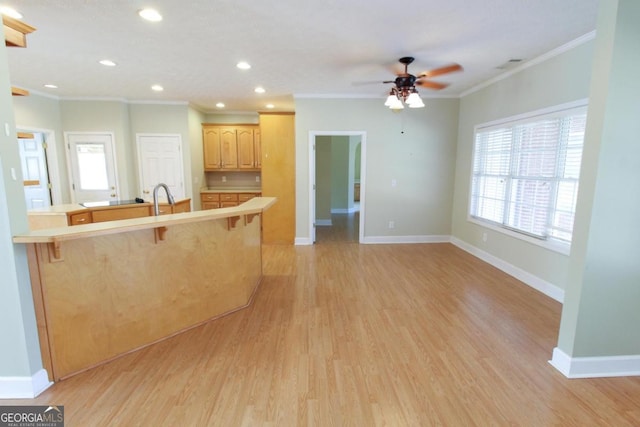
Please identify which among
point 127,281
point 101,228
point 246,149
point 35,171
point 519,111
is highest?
point 519,111

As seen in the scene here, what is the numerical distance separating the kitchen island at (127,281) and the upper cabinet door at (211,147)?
13.9ft

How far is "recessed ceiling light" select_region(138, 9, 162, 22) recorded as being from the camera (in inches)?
93.2

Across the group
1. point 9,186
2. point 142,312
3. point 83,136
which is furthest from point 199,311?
point 83,136

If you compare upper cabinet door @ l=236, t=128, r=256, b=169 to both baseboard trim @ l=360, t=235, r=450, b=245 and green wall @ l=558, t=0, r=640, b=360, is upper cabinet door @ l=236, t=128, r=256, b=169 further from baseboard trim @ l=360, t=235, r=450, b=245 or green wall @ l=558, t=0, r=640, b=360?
green wall @ l=558, t=0, r=640, b=360

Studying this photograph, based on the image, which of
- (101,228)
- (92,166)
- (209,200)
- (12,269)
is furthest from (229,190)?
(12,269)

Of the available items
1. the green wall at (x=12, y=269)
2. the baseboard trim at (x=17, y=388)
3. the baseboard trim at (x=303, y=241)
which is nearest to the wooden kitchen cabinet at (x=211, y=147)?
the baseboard trim at (x=303, y=241)

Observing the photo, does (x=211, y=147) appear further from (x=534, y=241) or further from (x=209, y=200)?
(x=534, y=241)

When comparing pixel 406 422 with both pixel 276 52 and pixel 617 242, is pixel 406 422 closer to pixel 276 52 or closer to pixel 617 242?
pixel 617 242

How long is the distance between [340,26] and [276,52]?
907 mm

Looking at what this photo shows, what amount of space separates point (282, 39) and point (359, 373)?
3008mm

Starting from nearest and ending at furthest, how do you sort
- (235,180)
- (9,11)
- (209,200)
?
(9,11) → (209,200) → (235,180)

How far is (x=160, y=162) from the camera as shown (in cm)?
593

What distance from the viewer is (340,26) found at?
2.59 meters

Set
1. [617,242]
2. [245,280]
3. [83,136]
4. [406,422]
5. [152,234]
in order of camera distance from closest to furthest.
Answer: [406,422]
[617,242]
[152,234]
[245,280]
[83,136]
